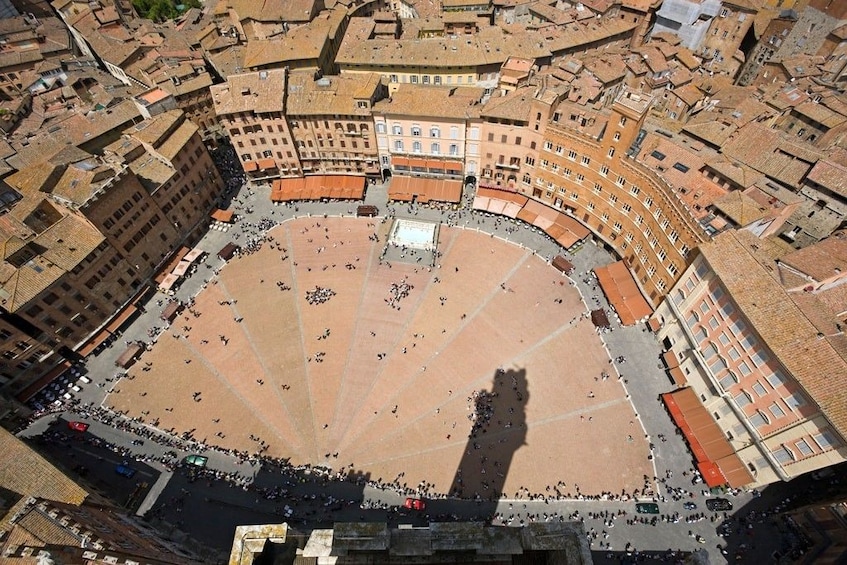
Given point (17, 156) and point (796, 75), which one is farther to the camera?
point (796, 75)

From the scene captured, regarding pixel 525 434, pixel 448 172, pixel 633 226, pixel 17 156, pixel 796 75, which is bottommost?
pixel 525 434

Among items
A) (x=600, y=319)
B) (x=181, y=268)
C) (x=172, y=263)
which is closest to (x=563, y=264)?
(x=600, y=319)

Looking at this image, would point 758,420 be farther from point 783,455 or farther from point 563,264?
point 563,264

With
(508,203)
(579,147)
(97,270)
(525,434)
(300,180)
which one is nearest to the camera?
(525,434)

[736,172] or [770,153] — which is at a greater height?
[770,153]

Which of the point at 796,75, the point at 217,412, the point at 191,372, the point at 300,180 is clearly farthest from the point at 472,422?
the point at 796,75

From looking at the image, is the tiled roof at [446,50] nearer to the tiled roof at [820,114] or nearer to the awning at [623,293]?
the tiled roof at [820,114]

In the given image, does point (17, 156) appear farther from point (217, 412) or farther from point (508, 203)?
point (508, 203)
